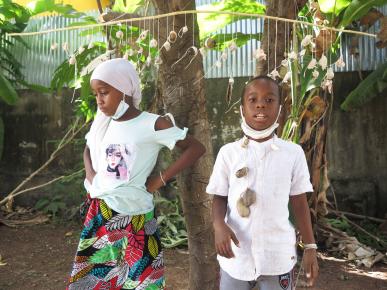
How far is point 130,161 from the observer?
86.6 inches

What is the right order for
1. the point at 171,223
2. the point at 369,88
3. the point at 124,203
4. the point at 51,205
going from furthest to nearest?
1. the point at 51,205
2. the point at 171,223
3. the point at 369,88
4. the point at 124,203

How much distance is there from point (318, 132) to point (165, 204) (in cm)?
204

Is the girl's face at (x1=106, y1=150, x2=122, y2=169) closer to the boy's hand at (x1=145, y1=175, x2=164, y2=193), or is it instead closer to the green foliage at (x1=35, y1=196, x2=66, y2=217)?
the boy's hand at (x1=145, y1=175, x2=164, y2=193)

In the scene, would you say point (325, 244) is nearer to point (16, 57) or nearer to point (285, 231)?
point (285, 231)

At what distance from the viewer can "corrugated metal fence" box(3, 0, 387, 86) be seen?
5.05 m

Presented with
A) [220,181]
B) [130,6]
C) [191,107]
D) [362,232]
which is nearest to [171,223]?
[362,232]

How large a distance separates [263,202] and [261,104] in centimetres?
38

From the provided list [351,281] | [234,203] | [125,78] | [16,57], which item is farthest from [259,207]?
[16,57]

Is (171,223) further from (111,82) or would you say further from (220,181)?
(220,181)

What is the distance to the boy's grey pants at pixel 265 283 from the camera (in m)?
1.84

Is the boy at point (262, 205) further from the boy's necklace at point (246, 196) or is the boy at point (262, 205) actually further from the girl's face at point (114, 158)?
the girl's face at point (114, 158)

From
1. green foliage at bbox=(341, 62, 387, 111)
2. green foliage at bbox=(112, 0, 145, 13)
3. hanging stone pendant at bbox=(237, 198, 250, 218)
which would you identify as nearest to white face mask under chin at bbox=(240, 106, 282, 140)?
hanging stone pendant at bbox=(237, 198, 250, 218)

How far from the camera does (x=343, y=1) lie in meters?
3.79

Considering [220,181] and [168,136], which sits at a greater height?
[168,136]
